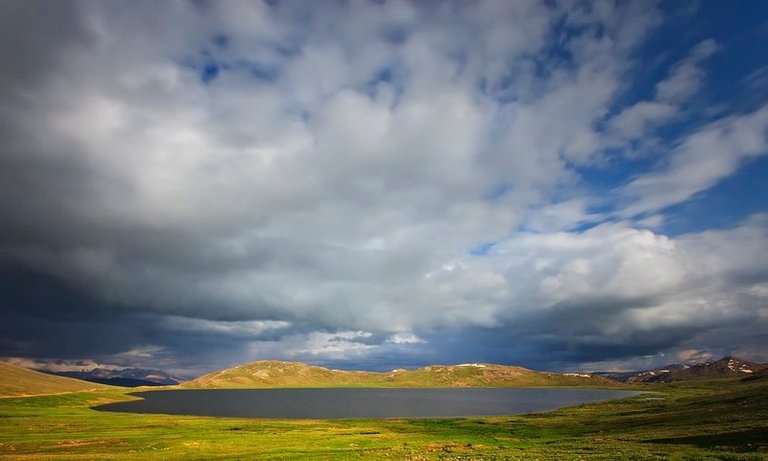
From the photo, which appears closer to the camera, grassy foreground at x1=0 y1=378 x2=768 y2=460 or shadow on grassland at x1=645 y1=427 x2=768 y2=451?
shadow on grassland at x1=645 y1=427 x2=768 y2=451

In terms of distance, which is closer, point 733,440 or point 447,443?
point 733,440

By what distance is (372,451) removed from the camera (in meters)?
62.2

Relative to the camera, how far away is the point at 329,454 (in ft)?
200

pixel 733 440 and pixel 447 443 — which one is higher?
pixel 733 440

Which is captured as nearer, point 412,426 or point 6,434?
point 6,434

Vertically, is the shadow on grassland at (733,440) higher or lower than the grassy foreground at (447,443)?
higher

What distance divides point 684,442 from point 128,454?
75963 mm

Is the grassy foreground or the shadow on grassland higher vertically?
the shadow on grassland

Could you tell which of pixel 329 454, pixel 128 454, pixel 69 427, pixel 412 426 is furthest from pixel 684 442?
pixel 69 427

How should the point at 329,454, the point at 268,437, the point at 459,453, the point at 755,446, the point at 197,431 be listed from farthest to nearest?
the point at 197,431 < the point at 268,437 < the point at 329,454 < the point at 459,453 < the point at 755,446

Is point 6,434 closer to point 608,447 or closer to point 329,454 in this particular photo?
point 329,454

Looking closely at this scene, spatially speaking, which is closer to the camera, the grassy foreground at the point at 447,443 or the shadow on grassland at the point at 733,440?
the shadow on grassland at the point at 733,440

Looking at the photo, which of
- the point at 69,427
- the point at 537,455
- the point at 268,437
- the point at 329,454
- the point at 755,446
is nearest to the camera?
the point at 755,446

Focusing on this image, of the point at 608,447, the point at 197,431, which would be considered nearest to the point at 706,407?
the point at 608,447
